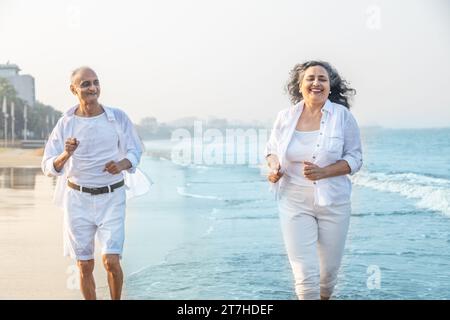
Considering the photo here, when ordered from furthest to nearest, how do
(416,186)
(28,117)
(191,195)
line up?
1. (28,117)
2. (416,186)
3. (191,195)

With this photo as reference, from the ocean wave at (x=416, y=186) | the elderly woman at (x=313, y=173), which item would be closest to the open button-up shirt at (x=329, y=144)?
the elderly woman at (x=313, y=173)

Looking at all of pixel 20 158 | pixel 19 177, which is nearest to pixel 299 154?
pixel 19 177

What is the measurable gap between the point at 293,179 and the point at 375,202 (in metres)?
7.96

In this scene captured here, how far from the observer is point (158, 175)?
12.7 m

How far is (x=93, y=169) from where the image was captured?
12.6 ft

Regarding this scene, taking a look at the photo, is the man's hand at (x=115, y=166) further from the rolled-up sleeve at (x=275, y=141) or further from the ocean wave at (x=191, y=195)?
the ocean wave at (x=191, y=195)

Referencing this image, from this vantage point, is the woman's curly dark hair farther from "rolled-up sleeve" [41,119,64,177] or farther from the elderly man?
"rolled-up sleeve" [41,119,64,177]

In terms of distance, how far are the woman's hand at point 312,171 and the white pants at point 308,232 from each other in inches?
4.2

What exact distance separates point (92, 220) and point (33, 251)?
2.34 m

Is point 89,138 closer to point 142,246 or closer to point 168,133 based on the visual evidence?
point 142,246

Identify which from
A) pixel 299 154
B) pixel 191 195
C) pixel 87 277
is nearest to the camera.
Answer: pixel 299 154

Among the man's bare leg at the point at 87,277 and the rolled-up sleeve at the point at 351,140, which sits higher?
the rolled-up sleeve at the point at 351,140

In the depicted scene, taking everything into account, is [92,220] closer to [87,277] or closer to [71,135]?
[87,277]

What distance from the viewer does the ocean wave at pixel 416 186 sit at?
11.7 metres
